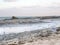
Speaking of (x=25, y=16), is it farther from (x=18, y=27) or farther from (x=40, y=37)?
(x=40, y=37)

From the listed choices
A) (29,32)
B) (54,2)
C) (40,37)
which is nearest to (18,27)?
(29,32)

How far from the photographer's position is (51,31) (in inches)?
36.4

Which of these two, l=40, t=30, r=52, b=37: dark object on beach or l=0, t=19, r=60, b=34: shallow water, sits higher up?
l=0, t=19, r=60, b=34: shallow water

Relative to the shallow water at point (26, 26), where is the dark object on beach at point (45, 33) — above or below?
below

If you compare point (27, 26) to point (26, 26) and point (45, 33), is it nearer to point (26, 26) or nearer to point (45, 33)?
point (26, 26)

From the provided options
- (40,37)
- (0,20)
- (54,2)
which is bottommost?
(40,37)

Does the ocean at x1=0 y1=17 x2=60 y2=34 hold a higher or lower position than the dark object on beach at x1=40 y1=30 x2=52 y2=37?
higher

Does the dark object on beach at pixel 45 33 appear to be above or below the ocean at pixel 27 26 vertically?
below

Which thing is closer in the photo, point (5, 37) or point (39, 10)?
point (5, 37)

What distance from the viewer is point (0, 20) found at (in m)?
0.90

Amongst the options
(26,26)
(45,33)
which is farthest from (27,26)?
(45,33)

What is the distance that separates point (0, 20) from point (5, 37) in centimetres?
16

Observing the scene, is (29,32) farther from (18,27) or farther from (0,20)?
(0,20)

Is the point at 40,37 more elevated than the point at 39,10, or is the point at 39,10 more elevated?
the point at 39,10
